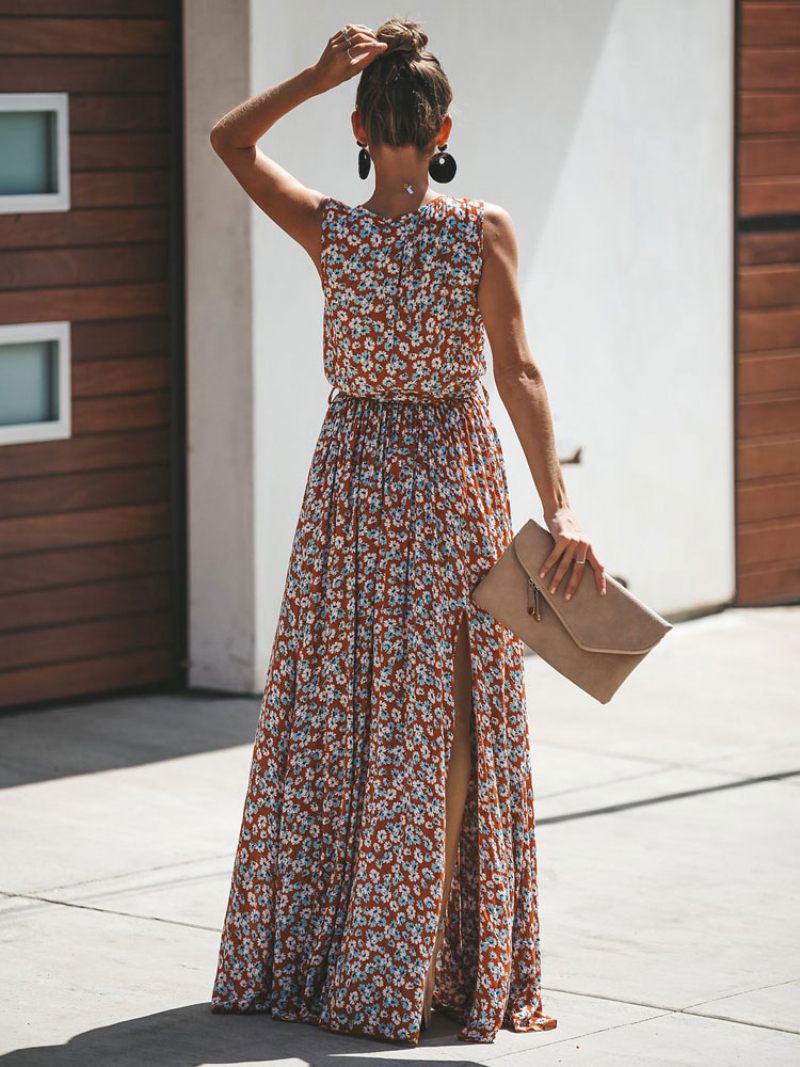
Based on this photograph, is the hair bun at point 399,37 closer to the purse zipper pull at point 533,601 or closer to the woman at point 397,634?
the woman at point 397,634

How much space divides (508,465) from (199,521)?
1.37 m

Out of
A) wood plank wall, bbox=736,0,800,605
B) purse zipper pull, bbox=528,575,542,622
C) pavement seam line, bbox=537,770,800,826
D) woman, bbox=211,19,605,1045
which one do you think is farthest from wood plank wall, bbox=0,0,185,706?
purse zipper pull, bbox=528,575,542,622

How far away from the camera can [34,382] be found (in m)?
7.48

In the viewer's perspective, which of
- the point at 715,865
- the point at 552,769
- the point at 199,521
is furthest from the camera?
the point at 199,521

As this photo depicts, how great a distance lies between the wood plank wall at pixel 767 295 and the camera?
946cm

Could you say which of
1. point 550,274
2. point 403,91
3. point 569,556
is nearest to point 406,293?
point 403,91

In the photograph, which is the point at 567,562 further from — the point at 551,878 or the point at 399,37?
the point at 551,878

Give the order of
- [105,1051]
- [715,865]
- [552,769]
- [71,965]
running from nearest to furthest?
[105,1051], [71,965], [715,865], [552,769]

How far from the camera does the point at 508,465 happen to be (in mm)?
8617

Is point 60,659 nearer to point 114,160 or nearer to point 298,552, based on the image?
point 114,160

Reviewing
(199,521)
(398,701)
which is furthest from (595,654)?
(199,521)

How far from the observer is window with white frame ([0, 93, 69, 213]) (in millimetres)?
7312

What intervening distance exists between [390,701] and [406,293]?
0.82m

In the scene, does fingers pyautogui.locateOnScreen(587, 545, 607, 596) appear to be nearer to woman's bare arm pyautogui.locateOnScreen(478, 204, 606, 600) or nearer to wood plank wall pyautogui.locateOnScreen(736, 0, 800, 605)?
woman's bare arm pyautogui.locateOnScreen(478, 204, 606, 600)
